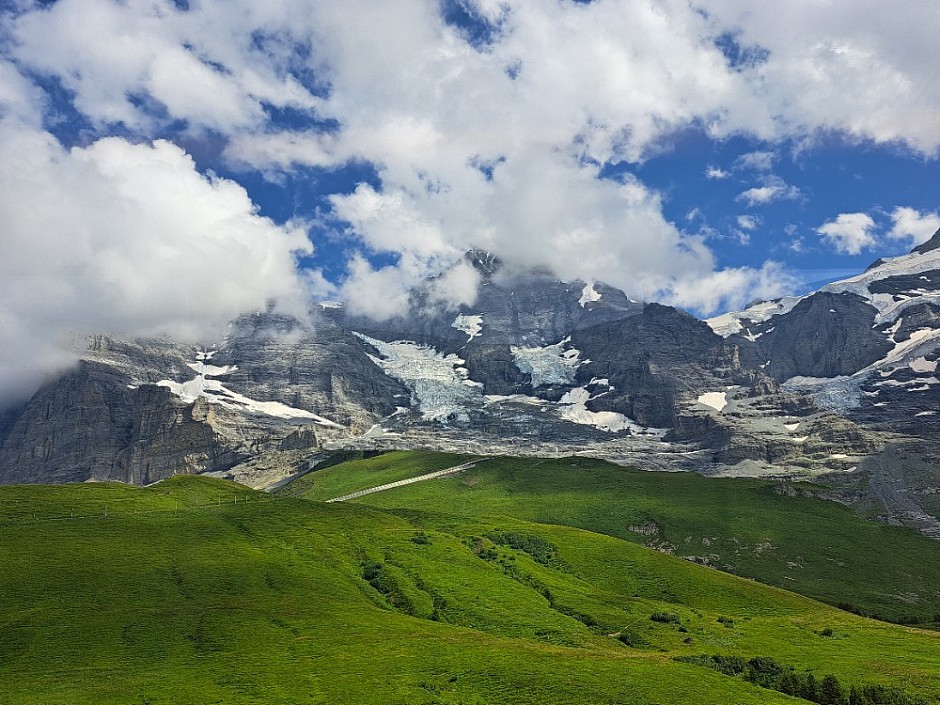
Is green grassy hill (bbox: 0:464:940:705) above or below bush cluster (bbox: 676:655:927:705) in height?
above

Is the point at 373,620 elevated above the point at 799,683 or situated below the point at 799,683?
above

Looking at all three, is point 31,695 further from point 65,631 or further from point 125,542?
point 125,542

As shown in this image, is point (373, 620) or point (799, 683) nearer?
point (799, 683)

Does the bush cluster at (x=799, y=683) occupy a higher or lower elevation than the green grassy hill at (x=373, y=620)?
lower

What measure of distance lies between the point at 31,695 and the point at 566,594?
71.2 m

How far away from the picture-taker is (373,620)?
77.5 metres

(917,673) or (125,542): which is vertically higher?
(125,542)

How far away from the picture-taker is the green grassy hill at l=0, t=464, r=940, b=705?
191 feet

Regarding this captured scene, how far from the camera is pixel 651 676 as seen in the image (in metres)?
62.2

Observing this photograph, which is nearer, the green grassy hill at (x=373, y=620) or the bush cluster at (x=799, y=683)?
the green grassy hill at (x=373, y=620)

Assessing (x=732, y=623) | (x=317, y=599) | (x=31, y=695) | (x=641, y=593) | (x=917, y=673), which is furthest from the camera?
(x=641, y=593)

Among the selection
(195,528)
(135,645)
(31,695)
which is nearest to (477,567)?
(195,528)

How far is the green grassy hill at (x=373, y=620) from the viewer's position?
58.2 m

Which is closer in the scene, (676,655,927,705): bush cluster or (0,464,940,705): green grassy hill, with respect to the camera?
(0,464,940,705): green grassy hill
